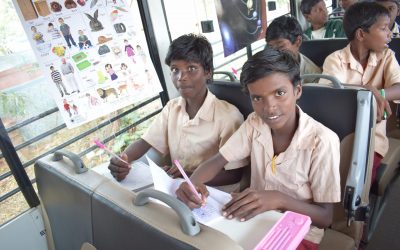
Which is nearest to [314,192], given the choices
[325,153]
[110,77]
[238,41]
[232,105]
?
[325,153]

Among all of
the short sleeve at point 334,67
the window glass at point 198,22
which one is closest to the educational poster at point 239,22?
the window glass at point 198,22

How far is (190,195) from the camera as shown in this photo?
104 cm

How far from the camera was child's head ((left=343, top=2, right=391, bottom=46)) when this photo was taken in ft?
5.64

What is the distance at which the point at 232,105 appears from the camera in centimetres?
154

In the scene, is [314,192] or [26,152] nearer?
[314,192]

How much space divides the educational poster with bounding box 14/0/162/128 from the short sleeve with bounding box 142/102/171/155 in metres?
0.31

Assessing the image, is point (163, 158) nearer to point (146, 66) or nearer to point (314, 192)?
point (146, 66)

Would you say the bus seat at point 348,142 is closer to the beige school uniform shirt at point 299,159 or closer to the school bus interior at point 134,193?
the school bus interior at point 134,193

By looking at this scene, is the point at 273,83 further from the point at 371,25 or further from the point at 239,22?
the point at 239,22

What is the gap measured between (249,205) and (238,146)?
0.41m

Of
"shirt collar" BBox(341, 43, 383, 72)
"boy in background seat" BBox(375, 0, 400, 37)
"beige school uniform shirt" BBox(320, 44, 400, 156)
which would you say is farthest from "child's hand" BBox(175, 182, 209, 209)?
"boy in background seat" BBox(375, 0, 400, 37)

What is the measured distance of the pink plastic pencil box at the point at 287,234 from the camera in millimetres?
756

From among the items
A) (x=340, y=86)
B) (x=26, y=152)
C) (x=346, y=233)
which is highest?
(x=340, y=86)

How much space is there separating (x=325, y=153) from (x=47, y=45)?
1.35 metres
